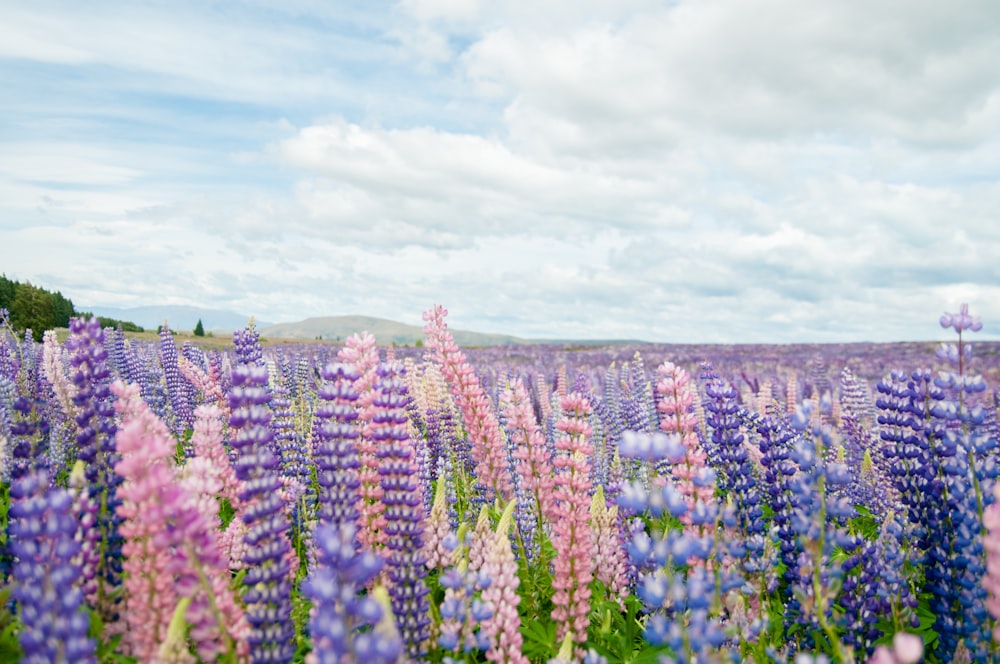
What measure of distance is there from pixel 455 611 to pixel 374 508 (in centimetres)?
100

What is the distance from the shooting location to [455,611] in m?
3.38

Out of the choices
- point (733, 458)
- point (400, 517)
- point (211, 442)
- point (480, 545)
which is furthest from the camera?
point (733, 458)

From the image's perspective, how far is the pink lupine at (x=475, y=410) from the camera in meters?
5.49

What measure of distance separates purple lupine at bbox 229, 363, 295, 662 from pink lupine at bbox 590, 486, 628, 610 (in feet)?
8.53

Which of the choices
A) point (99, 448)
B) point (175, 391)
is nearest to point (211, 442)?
point (99, 448)

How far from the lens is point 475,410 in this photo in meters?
5.50

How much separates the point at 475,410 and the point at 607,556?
1.60m

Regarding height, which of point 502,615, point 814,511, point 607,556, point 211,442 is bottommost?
point 607,556

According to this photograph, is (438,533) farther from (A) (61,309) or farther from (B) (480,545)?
(A) (61,309)

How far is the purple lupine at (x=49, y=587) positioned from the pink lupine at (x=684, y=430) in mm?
3138

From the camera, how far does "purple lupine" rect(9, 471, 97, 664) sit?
2348mm

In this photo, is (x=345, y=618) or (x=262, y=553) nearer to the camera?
(x=345, y=618)

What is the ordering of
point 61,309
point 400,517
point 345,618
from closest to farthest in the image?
1. point 345,618
2. point 400,517
3. point 61,309

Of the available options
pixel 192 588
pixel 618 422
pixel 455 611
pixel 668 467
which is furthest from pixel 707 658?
pixel 618 422
